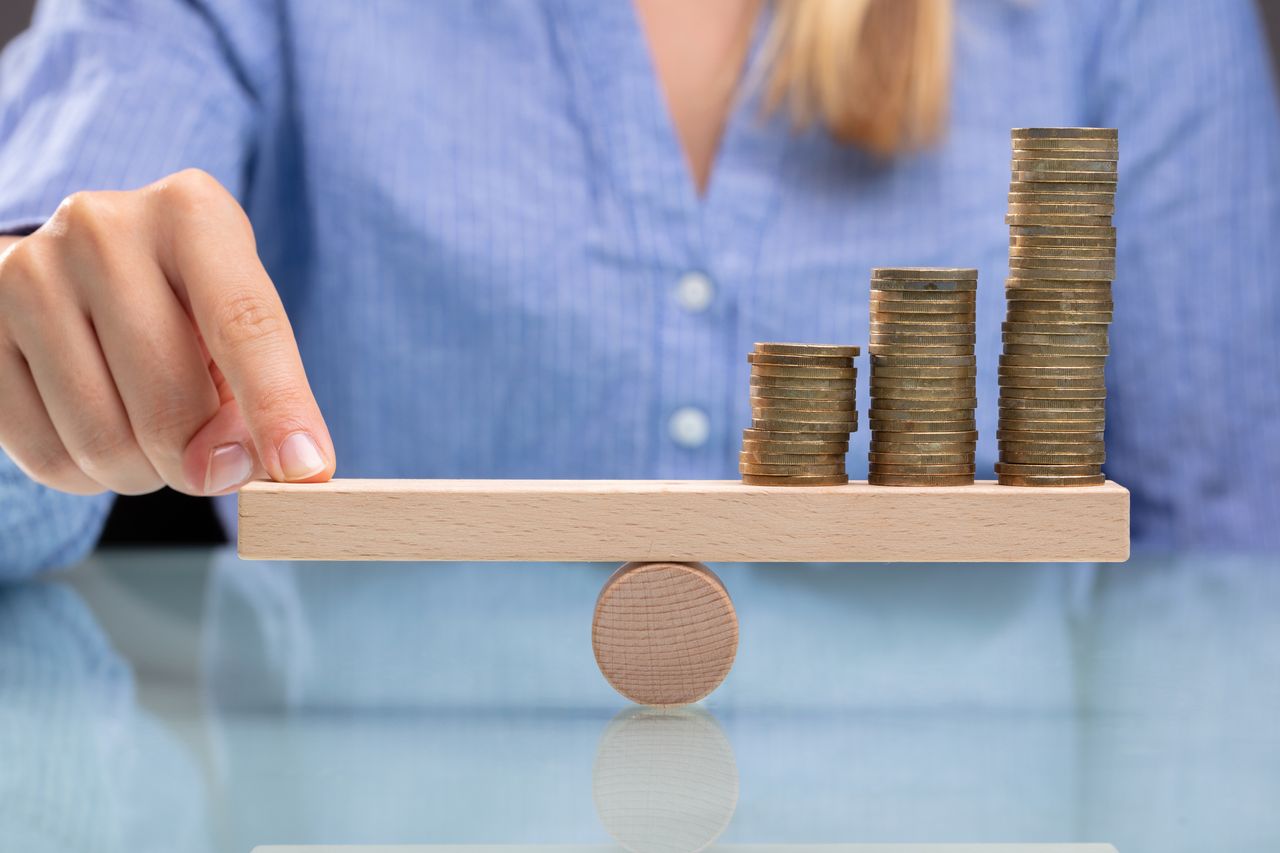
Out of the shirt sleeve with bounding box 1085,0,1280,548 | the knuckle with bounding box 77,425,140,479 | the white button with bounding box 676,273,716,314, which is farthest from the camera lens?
the shirt sleeve with bounding box 1085,0,1280,548

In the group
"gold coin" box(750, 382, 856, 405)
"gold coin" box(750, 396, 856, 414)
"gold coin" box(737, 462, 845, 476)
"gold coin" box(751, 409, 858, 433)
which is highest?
"gold coin" box(750, 382, 856, 405)

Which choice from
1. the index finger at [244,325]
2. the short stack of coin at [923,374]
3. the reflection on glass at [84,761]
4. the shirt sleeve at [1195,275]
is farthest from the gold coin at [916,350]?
the shirt sleeve at [1195,275]

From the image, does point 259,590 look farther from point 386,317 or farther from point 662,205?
point 662,205

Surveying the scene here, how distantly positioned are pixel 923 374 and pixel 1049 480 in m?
0.11

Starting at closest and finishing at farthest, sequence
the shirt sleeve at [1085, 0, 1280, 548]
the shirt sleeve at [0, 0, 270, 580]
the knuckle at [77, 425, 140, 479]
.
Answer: the knuckle at [77, 425, 140, 479] → the shirt sleeve at [0, 0, 270, 580] → the shirt sleeve at [1085, 0, 1280, 548]

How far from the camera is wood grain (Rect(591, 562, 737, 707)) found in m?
0.83

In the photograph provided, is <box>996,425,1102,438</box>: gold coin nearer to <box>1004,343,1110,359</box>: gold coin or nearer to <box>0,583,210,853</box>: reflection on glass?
<box>1004,343,1110,359</box>: gold coin

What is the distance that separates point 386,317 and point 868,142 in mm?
587

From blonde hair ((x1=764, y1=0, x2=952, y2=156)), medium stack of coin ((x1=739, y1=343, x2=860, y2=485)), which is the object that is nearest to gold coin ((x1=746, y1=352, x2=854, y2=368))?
medium stack of coin ((x1=739, y1=343, x2=860, y2=485))

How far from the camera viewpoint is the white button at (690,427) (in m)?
1.41

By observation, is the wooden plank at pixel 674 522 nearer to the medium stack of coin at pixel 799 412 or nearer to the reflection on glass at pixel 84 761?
the medium stack of coin at pixel 799 412

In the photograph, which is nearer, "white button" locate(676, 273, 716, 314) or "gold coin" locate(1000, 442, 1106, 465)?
"gold coin" locate(1000, 442, 1106, 465)

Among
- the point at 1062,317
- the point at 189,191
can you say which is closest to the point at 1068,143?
the point at 1062,317

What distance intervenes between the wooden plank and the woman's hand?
0.04m
